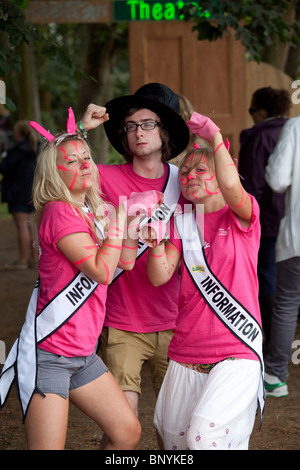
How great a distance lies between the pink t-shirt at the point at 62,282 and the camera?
2.77 metres

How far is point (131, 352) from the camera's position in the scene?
10.9 feet

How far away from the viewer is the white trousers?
275cm

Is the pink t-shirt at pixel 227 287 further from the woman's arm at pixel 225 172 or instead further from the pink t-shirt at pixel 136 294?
the pink t-shirt at pixel 136 294

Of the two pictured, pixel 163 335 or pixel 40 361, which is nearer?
pixel 40 361

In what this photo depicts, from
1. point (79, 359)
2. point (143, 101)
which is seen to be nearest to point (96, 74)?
point (143, 101)

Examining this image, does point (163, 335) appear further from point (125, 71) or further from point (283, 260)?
point (125, 71)

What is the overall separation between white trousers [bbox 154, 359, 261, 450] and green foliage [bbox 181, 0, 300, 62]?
2.86 meters

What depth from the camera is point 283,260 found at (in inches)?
186

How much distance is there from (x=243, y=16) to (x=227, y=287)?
9.71 ft

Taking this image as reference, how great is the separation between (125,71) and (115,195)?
23766 millimetres

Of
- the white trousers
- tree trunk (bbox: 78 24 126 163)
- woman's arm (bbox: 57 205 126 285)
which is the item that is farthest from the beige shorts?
tree trunk (bbox: 78 24 126 163)

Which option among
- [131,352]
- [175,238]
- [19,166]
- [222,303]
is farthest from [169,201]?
[19,166]

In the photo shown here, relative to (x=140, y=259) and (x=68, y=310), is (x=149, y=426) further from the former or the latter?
(x=68, y=310)

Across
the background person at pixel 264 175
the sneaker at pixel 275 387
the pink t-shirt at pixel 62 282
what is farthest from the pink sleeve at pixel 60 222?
the background person at pixel 264 175
